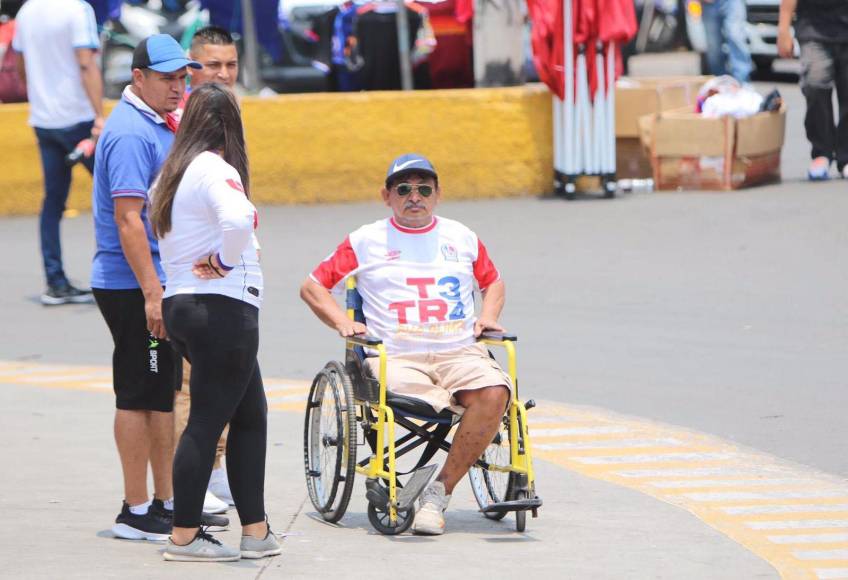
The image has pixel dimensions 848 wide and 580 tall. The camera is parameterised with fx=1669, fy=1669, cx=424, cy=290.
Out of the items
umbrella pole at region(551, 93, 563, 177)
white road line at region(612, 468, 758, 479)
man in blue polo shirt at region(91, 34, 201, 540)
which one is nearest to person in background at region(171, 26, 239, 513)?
man in blue polo shirt at region(91, 34, 201, 540)

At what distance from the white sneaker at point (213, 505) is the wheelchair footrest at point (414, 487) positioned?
2.33ft

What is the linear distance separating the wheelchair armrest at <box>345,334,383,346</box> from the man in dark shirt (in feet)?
24.6

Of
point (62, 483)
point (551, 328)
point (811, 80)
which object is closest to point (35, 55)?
point (551, 328)

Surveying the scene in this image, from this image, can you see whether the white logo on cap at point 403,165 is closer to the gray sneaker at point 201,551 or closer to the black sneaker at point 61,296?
the gray sneaker at point 201,551

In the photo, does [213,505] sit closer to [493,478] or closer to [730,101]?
[493,478]

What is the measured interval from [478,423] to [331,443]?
2.07 feet

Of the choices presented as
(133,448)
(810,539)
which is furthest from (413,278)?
(810,539)

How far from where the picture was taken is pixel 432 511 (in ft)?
19.7

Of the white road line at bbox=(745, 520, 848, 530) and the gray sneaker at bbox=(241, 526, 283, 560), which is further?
the white road line at bbox=(745, 520, 848, 530)

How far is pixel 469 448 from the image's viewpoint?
19.7 ft

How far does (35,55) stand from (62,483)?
429cm

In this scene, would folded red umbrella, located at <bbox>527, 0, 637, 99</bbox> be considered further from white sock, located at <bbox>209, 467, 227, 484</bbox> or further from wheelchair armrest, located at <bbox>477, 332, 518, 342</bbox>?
white sock, located at <bbox>209, 467, 227, 484</bbox>

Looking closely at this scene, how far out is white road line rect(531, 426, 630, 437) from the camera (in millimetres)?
7641

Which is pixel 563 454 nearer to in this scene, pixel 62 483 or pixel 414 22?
pixel 62 483
